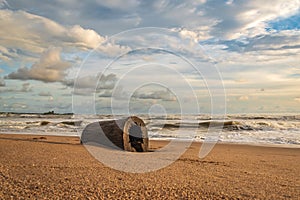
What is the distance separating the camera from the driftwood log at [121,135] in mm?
8781

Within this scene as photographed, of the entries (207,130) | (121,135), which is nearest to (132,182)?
(121,135)

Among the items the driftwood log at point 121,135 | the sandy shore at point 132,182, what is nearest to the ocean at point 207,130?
the driftwood log at point 121,135

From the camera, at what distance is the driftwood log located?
28.8 ft

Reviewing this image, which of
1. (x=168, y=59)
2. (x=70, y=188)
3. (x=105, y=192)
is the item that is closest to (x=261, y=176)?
(x=105, y=192)

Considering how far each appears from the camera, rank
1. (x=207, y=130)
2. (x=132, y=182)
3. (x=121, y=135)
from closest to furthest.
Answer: (x=132, y=182) → (x=121, y=135) → (x=207, y=130)

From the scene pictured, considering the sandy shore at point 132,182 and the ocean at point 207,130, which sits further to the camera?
the ocean at point 207,130

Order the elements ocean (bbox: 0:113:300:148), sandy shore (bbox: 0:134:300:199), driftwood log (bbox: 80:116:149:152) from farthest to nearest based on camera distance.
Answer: ocean (bbox: 0:113:300:148) → driftwood log (bbox: 80:116:149:152) → sandy shore (bbox: 0:134:300:199)

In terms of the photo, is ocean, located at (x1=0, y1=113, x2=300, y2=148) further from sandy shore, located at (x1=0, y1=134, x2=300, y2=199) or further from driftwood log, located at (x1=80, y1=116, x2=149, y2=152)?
sandy shore, located at (x1=0, y1=134, x2=300, y2=199)

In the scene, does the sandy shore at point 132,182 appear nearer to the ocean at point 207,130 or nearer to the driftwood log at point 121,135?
the driftwood log at point 121,135

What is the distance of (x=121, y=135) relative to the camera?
8742 mm

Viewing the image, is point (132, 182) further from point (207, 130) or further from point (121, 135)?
point (207, 130)

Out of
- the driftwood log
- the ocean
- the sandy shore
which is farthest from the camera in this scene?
the ocean

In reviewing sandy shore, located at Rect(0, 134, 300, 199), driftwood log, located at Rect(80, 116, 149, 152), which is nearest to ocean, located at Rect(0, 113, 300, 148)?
driftwood log, located at Rect(80, 116, 149, 152)

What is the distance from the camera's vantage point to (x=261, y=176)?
5215mm
